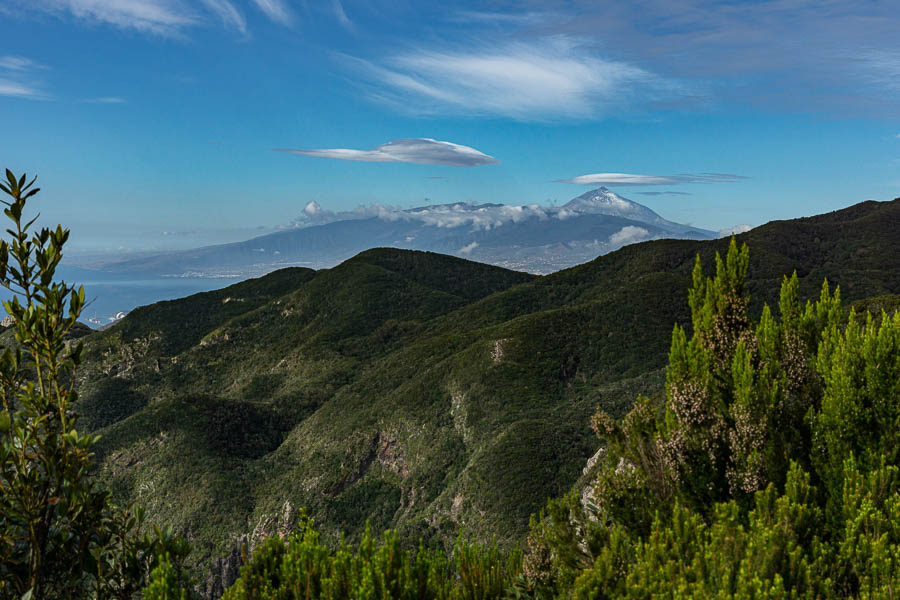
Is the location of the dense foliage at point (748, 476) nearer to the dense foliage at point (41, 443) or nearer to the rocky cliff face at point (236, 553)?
the dense foliage at point (41, 443)

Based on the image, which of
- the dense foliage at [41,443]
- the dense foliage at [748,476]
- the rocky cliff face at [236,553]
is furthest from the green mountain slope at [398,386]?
the dense foliage at [41,443]

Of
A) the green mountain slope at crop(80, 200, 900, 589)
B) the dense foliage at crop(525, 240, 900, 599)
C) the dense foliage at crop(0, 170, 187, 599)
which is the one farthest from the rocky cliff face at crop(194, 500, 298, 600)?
the dense foliage at crop(0, 170, 187, 599)

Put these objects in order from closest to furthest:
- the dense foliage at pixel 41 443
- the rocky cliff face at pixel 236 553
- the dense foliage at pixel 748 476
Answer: the dense foliage at pixel 41 443 → the dense foliage at pixel 748 476 → the rocky cliff face at pixel 236 553

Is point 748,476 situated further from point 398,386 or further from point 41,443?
point 398,386

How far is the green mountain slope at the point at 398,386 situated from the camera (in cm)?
4975

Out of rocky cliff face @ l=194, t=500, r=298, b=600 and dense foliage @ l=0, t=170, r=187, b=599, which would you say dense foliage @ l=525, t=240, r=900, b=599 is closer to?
dense foliage @ l=0, t=170, r=187, b=599

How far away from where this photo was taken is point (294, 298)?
388 ft

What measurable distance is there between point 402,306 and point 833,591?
10398 centimetres

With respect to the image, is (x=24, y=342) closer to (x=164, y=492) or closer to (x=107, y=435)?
(x=164, y=492)

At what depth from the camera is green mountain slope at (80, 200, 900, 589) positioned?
163 feet

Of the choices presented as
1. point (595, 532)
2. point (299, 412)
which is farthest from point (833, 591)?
point (299, 412)

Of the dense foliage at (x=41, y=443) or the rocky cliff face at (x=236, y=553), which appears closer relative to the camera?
the dense foliage at (x=41, y=443)

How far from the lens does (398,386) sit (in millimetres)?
68500

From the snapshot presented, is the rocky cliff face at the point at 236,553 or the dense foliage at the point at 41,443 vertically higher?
the dense foliage at the point at 41,443
